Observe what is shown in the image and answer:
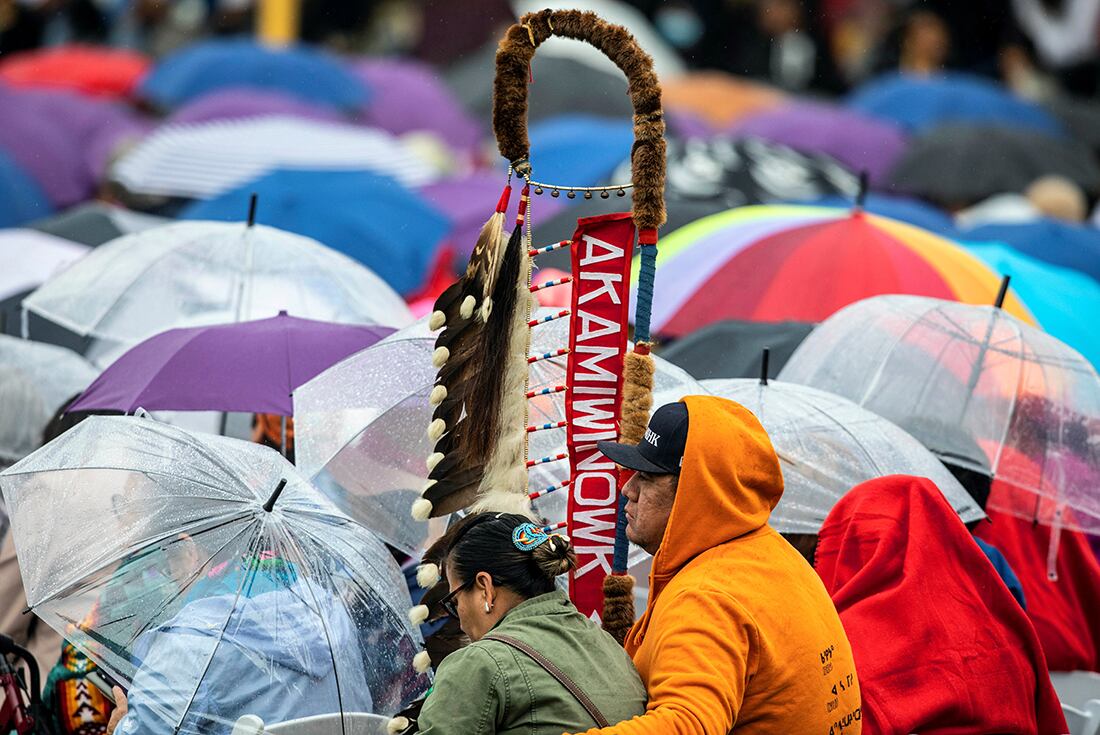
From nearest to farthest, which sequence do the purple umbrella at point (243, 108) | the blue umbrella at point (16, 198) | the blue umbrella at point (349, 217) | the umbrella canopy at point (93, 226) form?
the umbrella canopy at point (93, 226) → the blue umbrella at point (349, 217) → the blue umbrella at point (16, 198) → the purple umbrella at point (243, 108)

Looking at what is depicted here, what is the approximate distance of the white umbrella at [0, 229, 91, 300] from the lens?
25.3ft

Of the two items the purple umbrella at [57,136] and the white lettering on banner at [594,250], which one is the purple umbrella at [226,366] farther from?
the purple umbrella at [57,136]

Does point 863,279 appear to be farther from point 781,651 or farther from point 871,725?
point 781,651

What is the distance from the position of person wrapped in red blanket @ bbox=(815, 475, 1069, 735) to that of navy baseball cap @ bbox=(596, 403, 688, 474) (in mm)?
932

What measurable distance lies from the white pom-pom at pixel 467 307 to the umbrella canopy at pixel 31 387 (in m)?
2.29

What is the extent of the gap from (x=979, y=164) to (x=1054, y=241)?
A: 3.16m

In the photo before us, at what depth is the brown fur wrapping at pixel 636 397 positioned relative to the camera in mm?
3727

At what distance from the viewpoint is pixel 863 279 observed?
21.9 feet

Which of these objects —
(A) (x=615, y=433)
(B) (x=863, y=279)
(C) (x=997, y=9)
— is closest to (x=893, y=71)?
(C) (x=997, y=9)

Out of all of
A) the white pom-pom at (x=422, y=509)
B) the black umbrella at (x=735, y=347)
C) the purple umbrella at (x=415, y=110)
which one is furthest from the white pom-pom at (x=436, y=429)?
the purple umbrella at (x=415, y=110)

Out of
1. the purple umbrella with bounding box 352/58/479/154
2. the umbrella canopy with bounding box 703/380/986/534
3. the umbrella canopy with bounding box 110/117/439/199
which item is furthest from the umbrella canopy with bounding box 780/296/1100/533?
the purple umbrella with bounding box 352/58/479/154

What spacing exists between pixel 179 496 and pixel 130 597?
25cm

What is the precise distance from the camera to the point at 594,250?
384cm

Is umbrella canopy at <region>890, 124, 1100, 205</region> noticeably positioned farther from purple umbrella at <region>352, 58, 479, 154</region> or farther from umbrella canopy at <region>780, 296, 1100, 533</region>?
umbrella canopy at <region>780, 296, 1100, 533</region>
